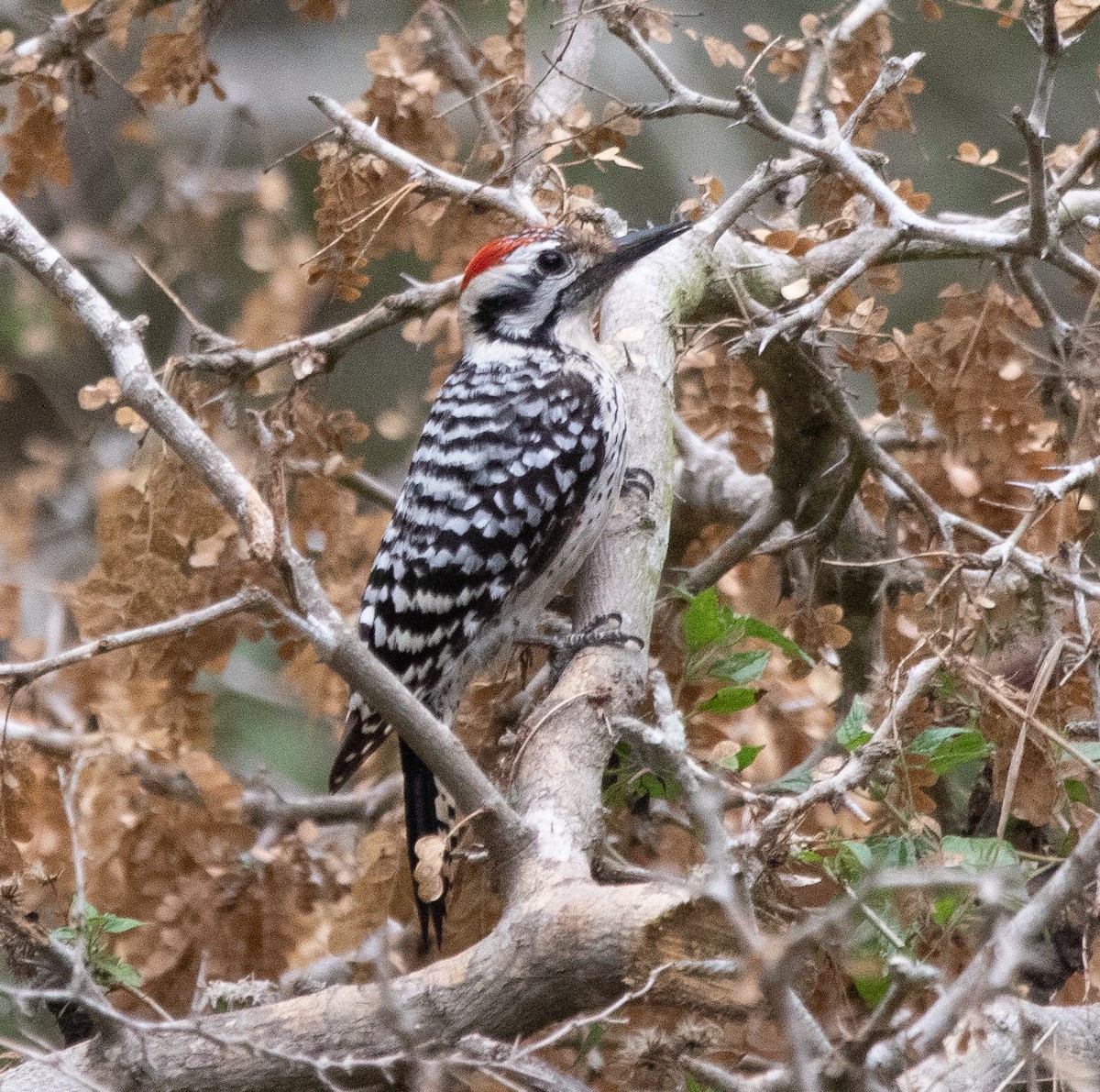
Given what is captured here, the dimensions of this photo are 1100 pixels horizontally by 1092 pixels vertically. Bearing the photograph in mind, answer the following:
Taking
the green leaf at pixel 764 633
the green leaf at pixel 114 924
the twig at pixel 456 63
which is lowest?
the green leaf at pixel 114 924

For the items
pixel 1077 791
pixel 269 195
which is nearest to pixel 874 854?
pixel 1077 791

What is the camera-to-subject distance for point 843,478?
11.0ft

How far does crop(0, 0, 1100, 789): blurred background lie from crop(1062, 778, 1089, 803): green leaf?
327 centimetres

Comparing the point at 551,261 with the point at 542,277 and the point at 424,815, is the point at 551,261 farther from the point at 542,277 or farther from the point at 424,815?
the point at 424,815

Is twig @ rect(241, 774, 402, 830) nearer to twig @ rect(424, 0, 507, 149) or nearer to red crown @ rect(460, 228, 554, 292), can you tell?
red crown @ rect(460, 228, 554, 292)

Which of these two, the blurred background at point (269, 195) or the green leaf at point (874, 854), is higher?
the blurred background at point (269, 195)

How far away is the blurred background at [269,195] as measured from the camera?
584 centimetres

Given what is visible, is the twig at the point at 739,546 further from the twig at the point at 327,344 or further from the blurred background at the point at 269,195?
the blurred background at the point at 269,195

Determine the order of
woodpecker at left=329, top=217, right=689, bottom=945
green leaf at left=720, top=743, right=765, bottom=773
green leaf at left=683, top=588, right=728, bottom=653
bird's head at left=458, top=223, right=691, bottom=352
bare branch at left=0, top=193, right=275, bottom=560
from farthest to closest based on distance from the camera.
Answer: bird's head at left=458, top=223, right=691, bottom=352 < woodpecker at left=329, top=217, right=689, bottom=945 < green leaf at left=683, top=588, right=728, bottom=653 < green leaf at left=720, top=743, right=765, bottom=773 < bare branch at left=0, top=193, right=275, bottom=560

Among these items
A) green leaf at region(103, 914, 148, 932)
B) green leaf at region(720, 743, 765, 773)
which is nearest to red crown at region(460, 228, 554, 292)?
green leaf at region(720, 743, 765, 773)

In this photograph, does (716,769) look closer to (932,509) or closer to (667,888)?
(667,888)

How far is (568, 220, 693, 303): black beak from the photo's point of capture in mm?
3186

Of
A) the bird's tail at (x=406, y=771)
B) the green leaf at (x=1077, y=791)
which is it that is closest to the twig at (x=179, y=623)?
the bird's tail at (x=406, y=771)

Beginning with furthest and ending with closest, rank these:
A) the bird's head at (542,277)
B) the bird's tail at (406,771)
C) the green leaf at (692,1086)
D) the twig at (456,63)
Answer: the twig at (456,63)
the bird's head at (542,277)
the bird's tail at (406,771)
the green leaf at (692,1086)
